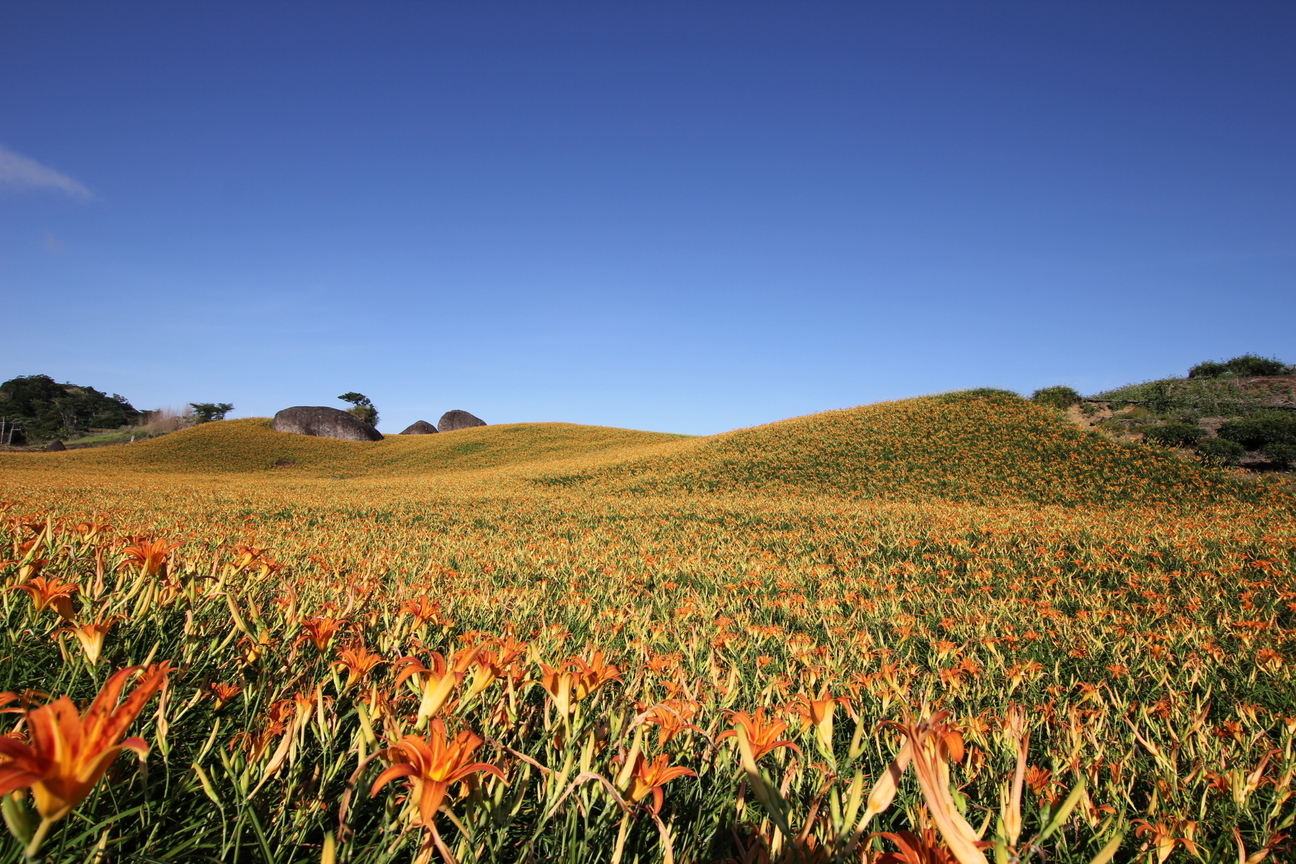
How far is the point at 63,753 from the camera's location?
541 millimetres

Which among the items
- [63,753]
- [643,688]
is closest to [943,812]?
[63,753]

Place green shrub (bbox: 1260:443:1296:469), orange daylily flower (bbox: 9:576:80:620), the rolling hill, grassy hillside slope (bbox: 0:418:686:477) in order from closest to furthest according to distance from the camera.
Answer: orange daylily flower (bbox: 9:576:80:620) → green shrub (bbox: 1260:443:1296:469) → the rolling hill → grassy hillside slope (bbox: 0:418:686:477)

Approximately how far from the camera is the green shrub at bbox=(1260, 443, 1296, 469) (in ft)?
38.3

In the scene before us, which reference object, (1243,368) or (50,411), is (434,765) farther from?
(50,411)

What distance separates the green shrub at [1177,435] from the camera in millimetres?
13359

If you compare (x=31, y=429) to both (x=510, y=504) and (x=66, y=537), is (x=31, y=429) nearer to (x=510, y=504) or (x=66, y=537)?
(x=510, y=504)

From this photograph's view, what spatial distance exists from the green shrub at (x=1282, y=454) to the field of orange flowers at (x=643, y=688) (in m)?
6.14

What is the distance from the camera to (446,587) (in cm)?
332

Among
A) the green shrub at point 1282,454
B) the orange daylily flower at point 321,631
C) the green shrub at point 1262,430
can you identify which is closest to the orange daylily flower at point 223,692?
the orange daylily flower at point 321,631

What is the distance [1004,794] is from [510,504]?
9243 mm

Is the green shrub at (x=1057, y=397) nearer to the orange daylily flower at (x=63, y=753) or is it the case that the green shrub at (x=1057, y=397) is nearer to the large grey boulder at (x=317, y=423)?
the orange daylily flower at (x=63, y=753)

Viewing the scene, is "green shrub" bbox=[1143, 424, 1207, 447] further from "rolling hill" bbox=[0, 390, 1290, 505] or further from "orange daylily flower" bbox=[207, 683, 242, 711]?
"orange daylily flower" bbox=[207, 683, 242, 711]

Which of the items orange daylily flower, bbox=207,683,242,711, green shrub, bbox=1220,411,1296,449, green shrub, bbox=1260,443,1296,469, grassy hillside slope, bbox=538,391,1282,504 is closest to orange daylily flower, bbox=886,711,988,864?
orange daylily flower, bbox=207,683,242,711

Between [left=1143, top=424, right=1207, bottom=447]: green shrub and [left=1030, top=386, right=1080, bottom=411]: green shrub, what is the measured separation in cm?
380
